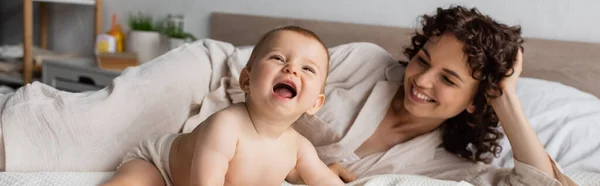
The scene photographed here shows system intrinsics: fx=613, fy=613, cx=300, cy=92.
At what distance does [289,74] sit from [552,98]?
958 mm

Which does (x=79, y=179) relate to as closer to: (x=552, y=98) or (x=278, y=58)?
(x=278, y=58)

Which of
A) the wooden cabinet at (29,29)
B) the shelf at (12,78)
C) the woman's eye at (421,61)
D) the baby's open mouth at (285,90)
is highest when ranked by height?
the baby's open mouth at (285,90)

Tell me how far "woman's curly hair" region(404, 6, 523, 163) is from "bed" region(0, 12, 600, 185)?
0.10 m

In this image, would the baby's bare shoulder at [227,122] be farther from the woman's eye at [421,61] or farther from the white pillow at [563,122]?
the white pillow at [563,122]

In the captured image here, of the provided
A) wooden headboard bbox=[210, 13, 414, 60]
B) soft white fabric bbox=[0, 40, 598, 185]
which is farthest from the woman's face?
wooden headboard bbox=[210, 13, 414, 60]

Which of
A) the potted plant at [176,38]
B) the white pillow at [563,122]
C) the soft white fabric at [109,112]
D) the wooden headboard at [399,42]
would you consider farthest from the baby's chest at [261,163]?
the potted plant at [176,38]

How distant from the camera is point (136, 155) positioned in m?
1.15

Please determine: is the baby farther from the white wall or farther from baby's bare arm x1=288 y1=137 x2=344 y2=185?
the white wall

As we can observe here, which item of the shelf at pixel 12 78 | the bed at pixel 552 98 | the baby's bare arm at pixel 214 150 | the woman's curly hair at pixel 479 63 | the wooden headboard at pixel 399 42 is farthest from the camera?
the shelf at pixel 12 78

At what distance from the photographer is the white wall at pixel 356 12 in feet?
6.01

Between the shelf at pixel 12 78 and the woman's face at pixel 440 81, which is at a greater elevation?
the woman's face at pixel 440 81

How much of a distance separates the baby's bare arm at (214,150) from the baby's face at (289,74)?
0.07m

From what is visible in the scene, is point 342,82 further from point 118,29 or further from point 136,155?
point 118,29

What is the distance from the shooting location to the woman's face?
1.31 m
